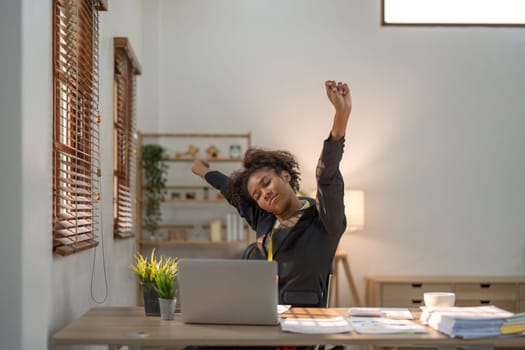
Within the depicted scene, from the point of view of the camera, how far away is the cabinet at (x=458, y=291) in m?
5.71

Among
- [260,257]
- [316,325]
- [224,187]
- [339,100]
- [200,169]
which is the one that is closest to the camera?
[316,325]

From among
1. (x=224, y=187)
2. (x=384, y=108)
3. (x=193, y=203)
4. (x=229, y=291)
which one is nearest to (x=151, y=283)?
(x=229, y=291)

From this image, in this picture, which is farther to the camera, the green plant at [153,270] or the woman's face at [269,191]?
the woman's face at [269,191]

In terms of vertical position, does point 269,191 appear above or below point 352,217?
above

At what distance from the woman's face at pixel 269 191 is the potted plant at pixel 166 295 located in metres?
0.46

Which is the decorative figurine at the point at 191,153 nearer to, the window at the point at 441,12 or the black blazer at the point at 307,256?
the window at the point at 441,12

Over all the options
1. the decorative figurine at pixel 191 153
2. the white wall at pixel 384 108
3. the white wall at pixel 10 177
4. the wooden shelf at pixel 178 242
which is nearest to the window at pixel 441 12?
the white wall at pixel 384 108

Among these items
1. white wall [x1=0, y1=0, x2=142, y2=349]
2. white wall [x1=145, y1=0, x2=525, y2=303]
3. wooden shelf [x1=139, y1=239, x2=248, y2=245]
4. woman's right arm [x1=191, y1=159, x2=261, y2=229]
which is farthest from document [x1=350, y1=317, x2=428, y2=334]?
white wall [x1=145, y1=0, x2=525, y2=303]

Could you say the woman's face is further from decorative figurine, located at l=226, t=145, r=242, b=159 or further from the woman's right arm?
decorative figurine, located at l=226, t=145, r=242, b=159

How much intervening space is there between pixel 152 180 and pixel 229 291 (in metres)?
3.55

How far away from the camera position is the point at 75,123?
3.06 meters

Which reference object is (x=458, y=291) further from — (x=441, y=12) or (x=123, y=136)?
(x=123, y=136)

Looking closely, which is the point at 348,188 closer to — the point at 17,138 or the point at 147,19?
the point at 147,19

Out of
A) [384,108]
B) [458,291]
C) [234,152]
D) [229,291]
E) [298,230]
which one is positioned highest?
[384,108]
